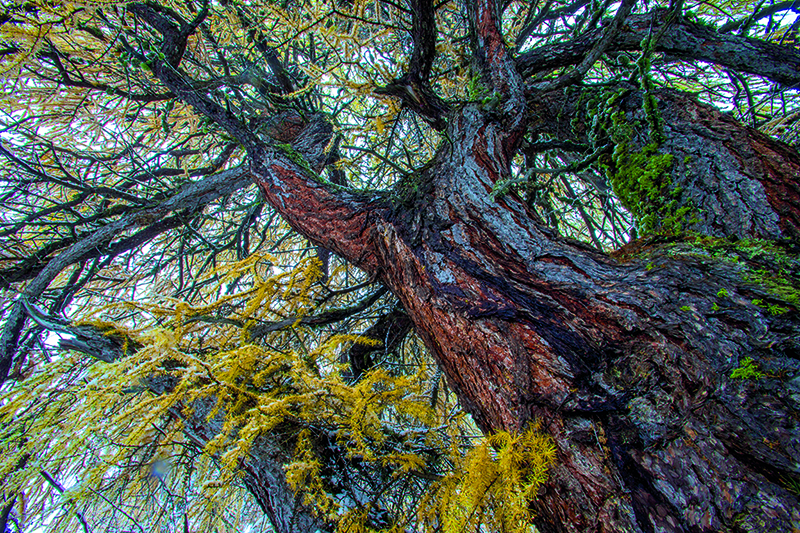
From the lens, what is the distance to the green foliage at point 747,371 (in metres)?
0.84

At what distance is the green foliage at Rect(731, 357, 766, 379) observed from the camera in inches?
33.1

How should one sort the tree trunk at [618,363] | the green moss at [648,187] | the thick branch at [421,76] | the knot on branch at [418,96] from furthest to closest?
the knot on branch at [418,96]
the thick branch at [421,76]
the green moss at [648,187]
the tree trunk at [618,363]

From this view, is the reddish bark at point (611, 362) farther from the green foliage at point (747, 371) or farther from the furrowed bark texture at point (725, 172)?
the furrowed bark texture at point (725, 172)

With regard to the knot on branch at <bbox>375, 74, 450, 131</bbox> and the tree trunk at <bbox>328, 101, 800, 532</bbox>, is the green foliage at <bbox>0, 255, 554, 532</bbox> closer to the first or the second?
the tree trunk at <bbox>328, 101, 800, 532</bbox>

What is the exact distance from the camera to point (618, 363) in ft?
3.48

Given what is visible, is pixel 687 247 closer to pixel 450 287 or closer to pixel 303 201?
pixel 450 287

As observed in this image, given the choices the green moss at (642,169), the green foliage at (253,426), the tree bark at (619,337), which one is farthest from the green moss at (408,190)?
the green moss at (642,169)

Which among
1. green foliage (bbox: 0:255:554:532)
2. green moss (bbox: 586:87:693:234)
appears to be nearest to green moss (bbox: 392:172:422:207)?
green foliage (bbox: 0:255:554:532)

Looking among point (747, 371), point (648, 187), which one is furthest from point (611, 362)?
point (648, 187)

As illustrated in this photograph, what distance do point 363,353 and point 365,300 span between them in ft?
2.57

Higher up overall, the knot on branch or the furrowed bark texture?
the knot on branch

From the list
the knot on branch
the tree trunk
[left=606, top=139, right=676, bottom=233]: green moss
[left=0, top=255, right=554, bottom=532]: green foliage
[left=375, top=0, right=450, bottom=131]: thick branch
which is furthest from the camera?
the knot on branch

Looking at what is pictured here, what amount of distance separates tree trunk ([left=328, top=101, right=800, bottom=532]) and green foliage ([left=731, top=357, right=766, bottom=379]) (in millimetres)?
10

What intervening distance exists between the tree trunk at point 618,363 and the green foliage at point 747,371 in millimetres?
10
